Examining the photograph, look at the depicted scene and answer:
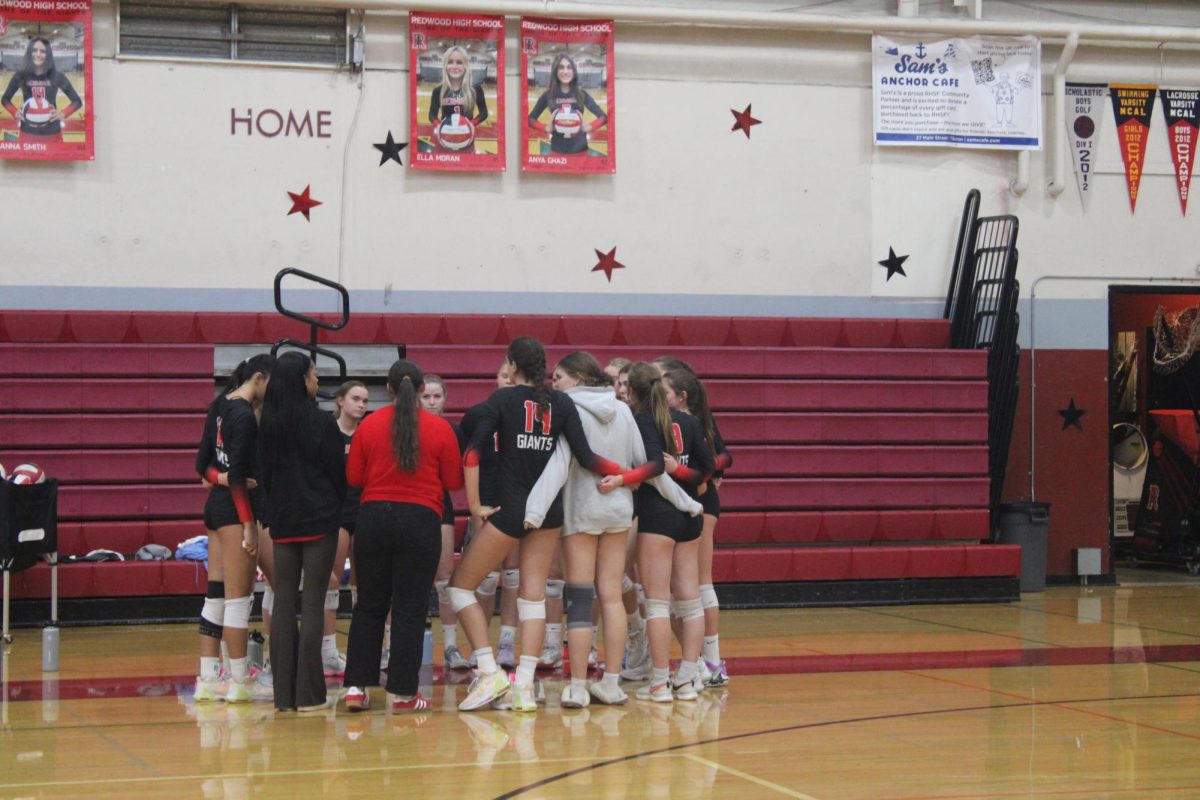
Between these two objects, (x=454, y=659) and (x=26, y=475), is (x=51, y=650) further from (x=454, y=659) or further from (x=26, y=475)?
(x=454, y=659)

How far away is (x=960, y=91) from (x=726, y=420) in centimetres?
373

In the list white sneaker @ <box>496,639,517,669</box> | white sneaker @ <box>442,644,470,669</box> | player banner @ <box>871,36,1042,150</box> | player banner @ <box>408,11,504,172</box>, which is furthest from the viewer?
player banner @ <box>871,36,1042,150</box>

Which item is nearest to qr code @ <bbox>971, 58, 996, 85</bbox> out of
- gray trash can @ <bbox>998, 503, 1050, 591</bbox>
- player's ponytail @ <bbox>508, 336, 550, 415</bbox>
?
gray trash can @ <bbox>998, 503, 1050, 591</bbox>

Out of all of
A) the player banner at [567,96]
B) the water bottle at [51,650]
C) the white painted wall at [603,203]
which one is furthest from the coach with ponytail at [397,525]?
the player banner at [567,96]

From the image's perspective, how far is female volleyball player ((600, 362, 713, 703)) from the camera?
21.1ft

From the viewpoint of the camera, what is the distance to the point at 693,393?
675 cm

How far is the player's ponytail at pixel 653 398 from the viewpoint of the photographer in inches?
254

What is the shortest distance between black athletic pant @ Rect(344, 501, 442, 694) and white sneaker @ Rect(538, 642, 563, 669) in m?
1.36

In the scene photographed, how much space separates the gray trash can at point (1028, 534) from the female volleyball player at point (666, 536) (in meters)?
5.80

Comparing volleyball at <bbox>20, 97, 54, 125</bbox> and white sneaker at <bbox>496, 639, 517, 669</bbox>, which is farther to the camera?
volleyball at <bbox>20, 97, 54, 125</bbox>

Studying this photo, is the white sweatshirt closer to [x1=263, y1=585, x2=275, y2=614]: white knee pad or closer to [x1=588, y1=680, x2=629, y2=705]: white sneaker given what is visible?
[x1=588, y1=680, x2=629, y2=705]: white sneaker

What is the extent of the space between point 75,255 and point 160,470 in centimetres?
189

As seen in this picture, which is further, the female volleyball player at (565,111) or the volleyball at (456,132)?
the female volleyball player at (565,111)

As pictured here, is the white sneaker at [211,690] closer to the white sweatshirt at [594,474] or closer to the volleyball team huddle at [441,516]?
the volleyball team huddle at [441,516]
